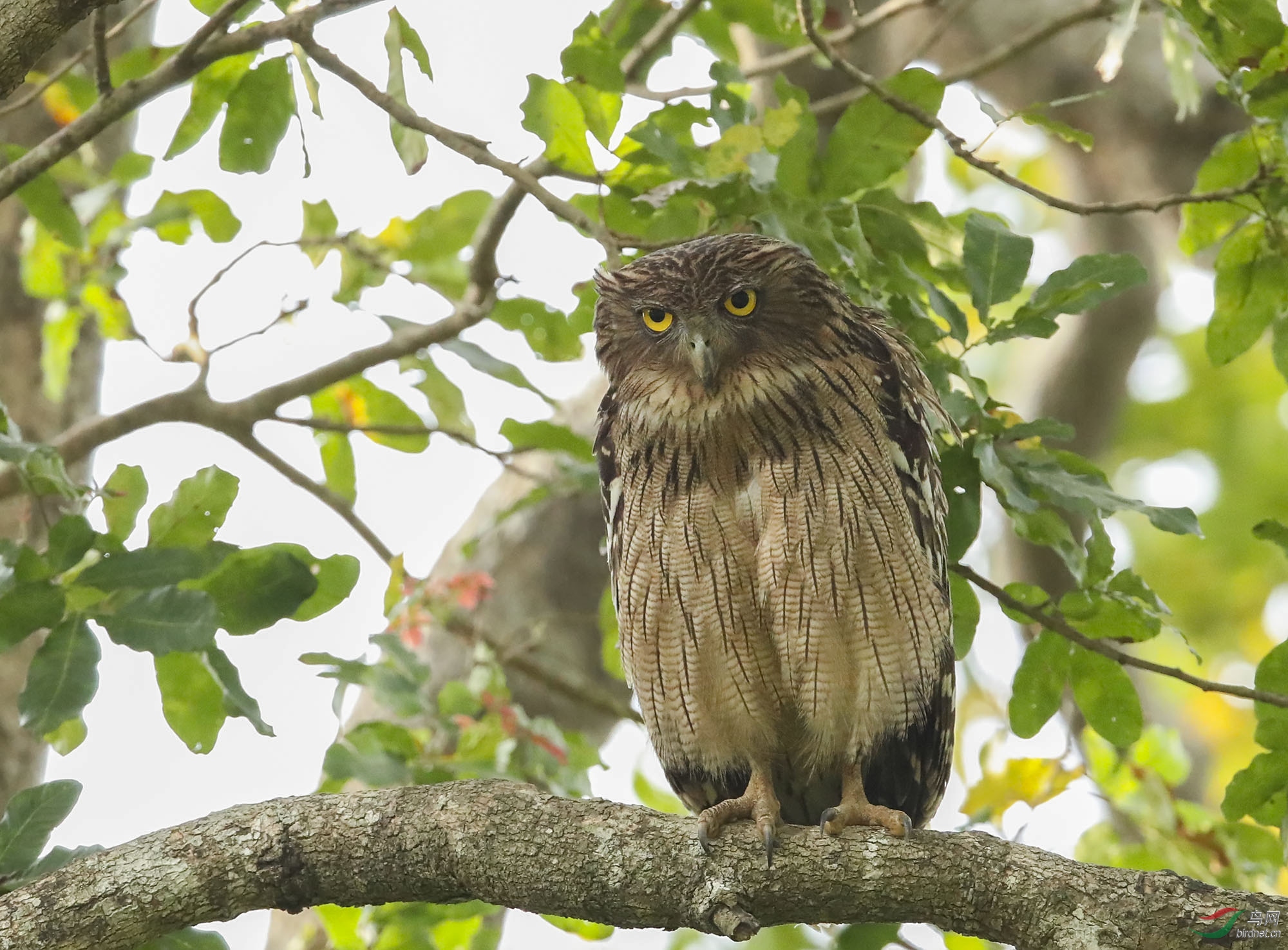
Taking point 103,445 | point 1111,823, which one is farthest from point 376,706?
point 1111,823

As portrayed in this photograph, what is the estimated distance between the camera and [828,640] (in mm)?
3189

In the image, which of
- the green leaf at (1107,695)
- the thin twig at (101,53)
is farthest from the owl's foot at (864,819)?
the thin twig at (101,53)

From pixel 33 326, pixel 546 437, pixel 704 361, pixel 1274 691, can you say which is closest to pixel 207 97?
pixel 546 437

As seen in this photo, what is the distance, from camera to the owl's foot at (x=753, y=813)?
9.25 feet

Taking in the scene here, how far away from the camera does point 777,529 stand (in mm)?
3184

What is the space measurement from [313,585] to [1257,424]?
28.1 feet

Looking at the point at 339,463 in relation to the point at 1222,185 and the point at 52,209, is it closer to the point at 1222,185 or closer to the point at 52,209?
the point at 52,209

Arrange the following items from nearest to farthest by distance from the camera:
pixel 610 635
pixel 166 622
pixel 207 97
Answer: pixel 166 622 → pixel 207 97 → pixel 610 635

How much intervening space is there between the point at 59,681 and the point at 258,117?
1.64 metres

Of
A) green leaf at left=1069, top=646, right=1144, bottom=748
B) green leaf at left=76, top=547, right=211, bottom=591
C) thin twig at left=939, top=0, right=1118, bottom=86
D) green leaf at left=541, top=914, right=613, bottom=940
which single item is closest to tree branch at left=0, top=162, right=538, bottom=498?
green leaf at left=76, top=547, right=211, bottom=591

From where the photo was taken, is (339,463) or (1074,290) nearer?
(1074,290)

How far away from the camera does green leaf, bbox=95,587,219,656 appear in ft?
9.38

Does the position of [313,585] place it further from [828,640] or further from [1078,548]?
[1078,548]

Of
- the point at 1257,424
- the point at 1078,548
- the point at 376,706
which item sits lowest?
the point at 1078,548
